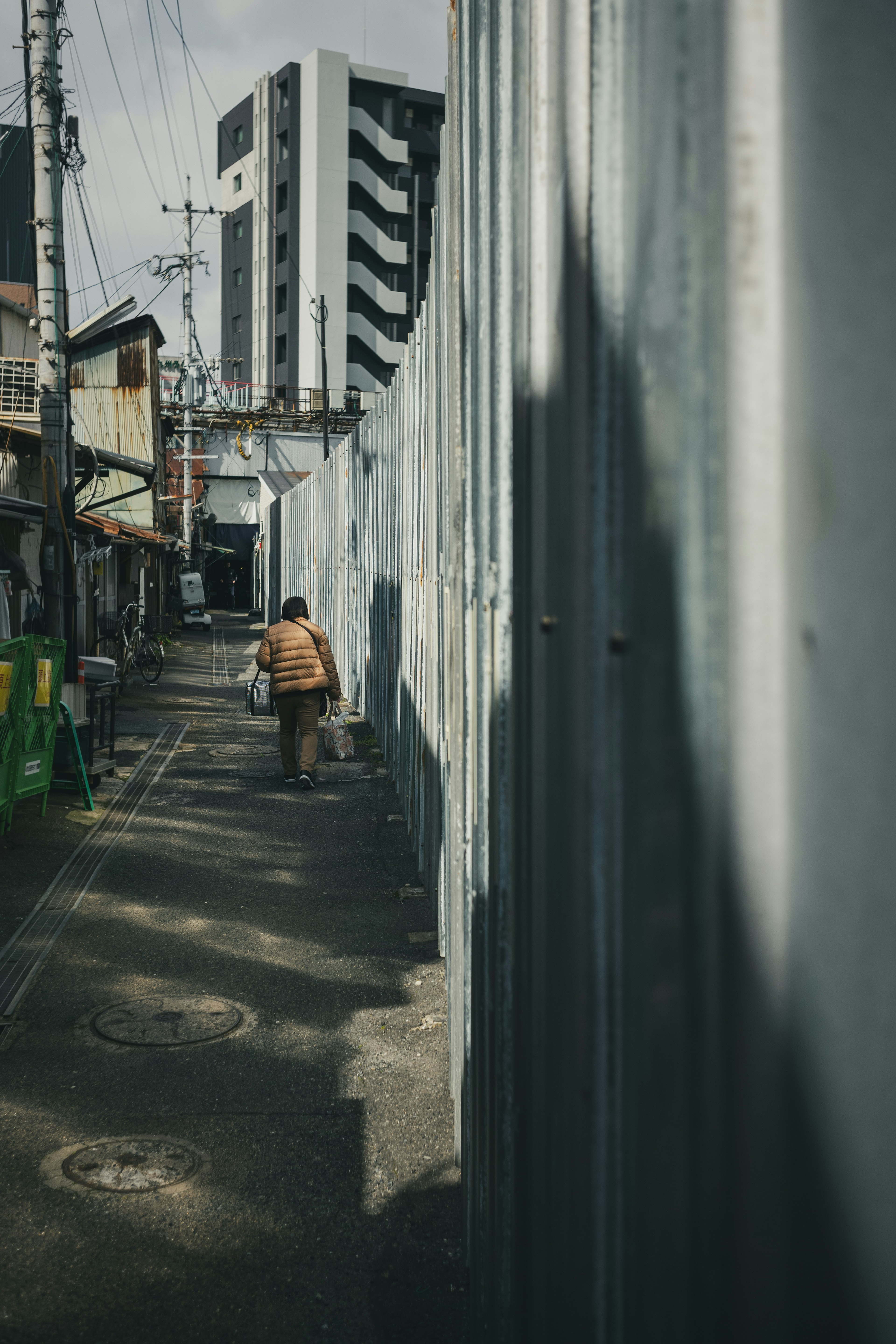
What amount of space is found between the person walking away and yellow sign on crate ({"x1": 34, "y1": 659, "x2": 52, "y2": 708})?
2.11 meters

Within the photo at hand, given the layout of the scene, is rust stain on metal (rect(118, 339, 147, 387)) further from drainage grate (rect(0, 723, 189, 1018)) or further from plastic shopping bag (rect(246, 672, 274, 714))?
drainage grate (rect(0, 723, 189, 1018))

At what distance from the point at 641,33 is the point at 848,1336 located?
4.56 ft

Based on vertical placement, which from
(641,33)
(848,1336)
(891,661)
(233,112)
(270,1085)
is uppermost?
(233,112)

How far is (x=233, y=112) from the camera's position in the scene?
66.8 meters

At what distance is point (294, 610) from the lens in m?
10.5

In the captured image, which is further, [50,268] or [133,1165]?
[50,268]

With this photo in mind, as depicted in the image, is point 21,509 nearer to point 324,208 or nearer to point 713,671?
point 713,671

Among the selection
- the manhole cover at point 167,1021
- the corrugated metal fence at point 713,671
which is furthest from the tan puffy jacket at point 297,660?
the corrugated metal fence at point 713,671

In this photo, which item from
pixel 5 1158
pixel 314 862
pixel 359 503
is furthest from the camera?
pixel 359 503

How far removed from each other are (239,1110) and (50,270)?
9.87 meters

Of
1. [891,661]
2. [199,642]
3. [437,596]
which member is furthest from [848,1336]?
[199,642]

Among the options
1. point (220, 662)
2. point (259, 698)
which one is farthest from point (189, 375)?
→ point (259, 698)

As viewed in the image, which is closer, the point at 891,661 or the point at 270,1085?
the point at 891,661

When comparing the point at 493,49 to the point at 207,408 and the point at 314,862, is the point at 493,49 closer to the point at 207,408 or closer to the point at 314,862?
the point at 314,862
